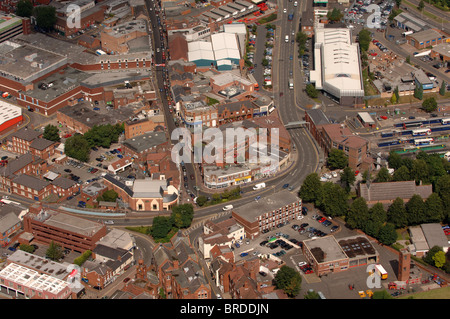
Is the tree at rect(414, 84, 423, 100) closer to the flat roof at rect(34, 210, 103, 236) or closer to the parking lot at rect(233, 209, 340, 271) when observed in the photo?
the parking lot at rect(233, 209, 340, 271)

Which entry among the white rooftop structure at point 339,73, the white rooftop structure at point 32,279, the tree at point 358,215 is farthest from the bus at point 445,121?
the white rooftop structure at point 32,279

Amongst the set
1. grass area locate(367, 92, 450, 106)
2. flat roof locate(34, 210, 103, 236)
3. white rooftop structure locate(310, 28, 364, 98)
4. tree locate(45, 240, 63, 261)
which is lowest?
tree locate(45, 240, 63, 261)

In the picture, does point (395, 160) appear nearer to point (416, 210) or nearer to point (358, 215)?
point (416, 210)

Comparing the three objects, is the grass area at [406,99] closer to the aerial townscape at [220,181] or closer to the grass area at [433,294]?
the aerial townscape at [220,181]

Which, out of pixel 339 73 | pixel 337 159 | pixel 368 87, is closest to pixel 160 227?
pixel 337 159

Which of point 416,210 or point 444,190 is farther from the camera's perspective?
point 444,190

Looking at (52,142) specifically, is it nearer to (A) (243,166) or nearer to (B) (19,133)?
(B) (19,133)
